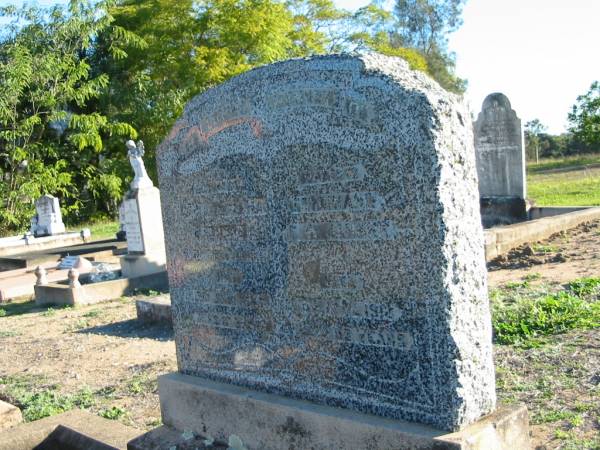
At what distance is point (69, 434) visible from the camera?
4043mm

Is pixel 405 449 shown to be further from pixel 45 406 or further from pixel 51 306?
pixel 51 306

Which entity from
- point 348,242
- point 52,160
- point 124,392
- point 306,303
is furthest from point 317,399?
point 52,160

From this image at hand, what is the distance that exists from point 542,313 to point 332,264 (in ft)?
10.3

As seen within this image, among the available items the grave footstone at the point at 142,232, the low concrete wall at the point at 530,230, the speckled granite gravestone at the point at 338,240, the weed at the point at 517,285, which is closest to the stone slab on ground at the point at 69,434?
the speckled granite gravestone at the point at 338,240

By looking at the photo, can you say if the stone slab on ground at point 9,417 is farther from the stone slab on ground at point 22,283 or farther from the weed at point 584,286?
the stone slab on ground at point 22,283

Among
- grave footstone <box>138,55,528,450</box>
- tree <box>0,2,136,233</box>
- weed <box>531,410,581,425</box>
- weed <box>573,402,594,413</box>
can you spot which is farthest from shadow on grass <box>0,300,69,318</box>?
tree <box>0,2,136,233</box>

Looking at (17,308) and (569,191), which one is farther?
(569,191)

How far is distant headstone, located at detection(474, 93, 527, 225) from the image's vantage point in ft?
43.1

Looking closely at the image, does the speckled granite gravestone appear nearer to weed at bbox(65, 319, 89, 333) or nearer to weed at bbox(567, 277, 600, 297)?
weed at bbox(567, 277, 600, 297)

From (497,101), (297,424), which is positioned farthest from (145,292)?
(297,424)

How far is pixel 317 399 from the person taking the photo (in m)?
3.04

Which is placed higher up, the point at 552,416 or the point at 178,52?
the point at 178,52

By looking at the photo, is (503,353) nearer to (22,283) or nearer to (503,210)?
(503,210)

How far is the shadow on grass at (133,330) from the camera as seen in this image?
7471 mm
